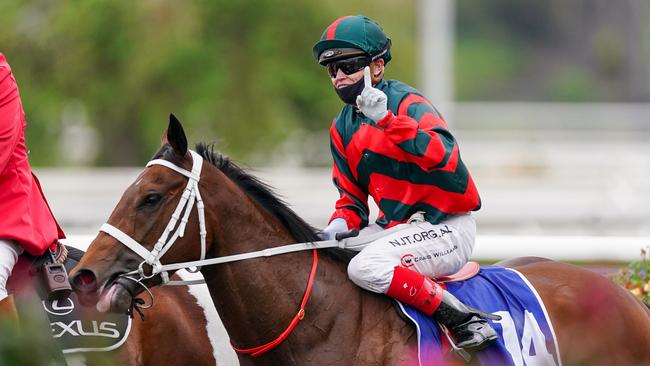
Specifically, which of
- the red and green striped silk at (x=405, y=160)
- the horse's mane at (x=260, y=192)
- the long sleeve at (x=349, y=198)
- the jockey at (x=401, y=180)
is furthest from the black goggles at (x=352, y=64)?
the horse's mane at (x=260, y=192)

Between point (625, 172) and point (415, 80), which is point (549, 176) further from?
point (415, 80)

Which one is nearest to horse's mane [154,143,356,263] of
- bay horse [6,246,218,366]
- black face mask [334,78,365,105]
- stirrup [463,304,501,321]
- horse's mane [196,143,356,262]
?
horse's mane [196,143,356,262]

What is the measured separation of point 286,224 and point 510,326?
1011 millimetres

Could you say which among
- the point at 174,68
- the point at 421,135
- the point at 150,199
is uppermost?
the point at 421,135

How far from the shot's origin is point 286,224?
4.76 metres

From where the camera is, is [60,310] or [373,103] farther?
[60,310]

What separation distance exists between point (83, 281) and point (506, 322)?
1.73 metres

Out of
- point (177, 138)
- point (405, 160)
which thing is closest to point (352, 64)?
point (405, 160)

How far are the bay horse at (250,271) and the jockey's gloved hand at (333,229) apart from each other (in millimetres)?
128

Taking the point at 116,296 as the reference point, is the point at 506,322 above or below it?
below

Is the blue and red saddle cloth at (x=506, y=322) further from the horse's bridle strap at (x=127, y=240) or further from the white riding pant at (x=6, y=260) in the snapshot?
the white riding pant at (x=6, y=260)

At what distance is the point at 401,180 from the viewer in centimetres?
480

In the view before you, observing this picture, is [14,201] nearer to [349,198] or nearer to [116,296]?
[116,296]

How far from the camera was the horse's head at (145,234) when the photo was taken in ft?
13.9
